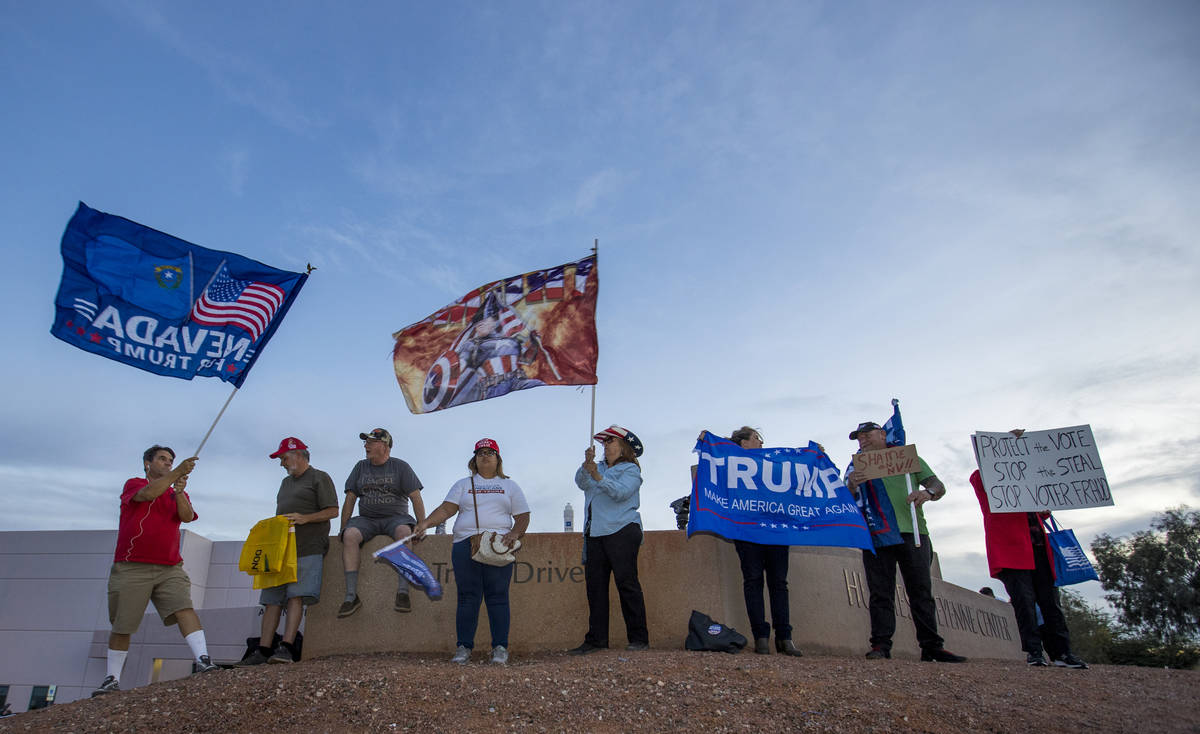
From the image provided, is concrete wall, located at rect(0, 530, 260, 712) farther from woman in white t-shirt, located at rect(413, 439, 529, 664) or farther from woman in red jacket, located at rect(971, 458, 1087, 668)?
woman in red jacket, located at rect(971, 458, 1087, 668)

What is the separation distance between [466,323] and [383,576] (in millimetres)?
2859

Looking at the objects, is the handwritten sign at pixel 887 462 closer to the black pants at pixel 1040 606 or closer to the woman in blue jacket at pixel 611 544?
the black pants at pixel 1040 606

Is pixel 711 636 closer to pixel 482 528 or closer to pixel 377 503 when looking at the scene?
pixel 482 528

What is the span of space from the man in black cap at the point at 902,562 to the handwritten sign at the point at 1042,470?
28.3 inches

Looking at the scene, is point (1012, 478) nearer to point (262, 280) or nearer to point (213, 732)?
point (213, 732)

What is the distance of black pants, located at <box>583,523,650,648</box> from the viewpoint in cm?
653

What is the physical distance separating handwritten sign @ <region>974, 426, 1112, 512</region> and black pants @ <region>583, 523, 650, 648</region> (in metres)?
3.53

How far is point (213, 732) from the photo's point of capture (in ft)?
15.0

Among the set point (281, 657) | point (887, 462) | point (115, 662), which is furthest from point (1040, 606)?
point (115, 662)

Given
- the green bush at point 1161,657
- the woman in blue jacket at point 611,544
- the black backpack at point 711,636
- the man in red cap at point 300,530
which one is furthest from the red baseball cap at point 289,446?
the green bush at point 1161,657

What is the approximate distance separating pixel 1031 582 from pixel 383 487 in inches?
242

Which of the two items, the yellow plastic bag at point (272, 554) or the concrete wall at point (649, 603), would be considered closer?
the yellow plastic bag at point (272, 554)

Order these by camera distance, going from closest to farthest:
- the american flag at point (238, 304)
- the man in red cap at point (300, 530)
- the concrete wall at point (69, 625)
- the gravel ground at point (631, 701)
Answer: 1. the gravel ground at point (631, 701)
2. the man in red cap at point (300, 530)
3. the american flag at point (238, 304)
4. the concrete wall at point (69, 625)

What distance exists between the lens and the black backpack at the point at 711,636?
6.63 metres
